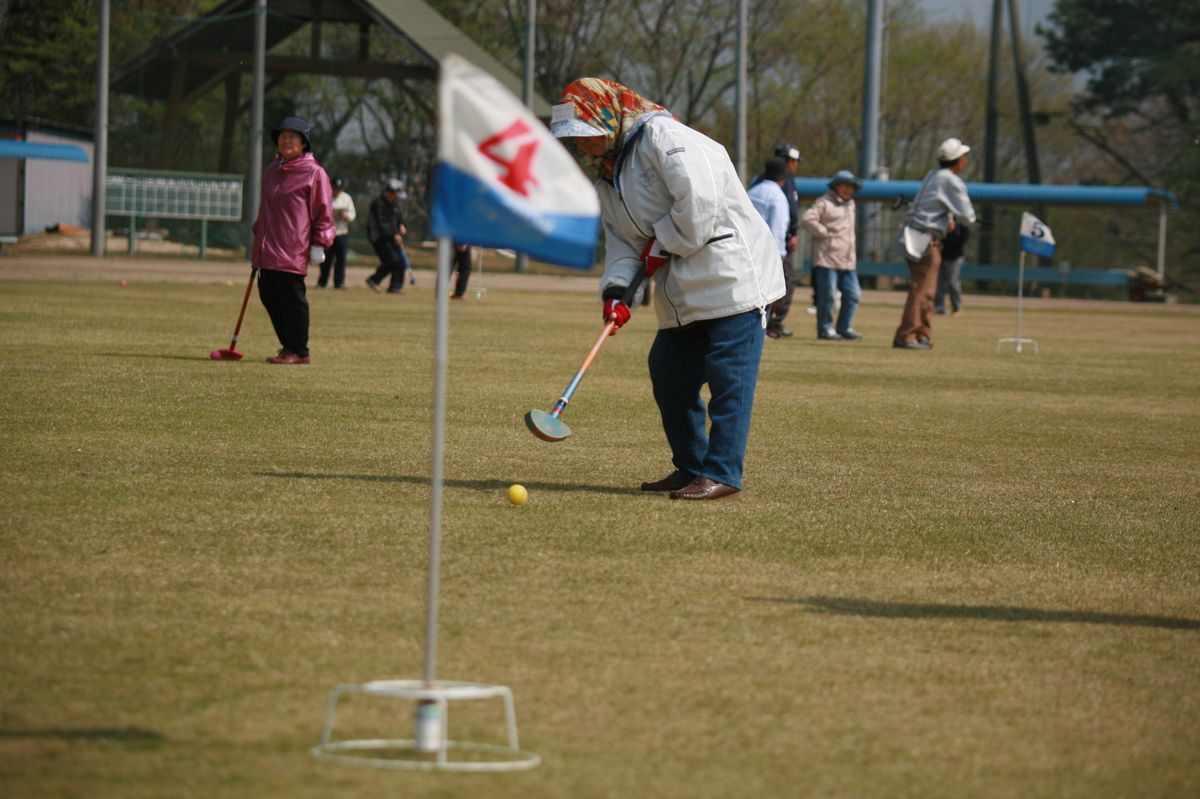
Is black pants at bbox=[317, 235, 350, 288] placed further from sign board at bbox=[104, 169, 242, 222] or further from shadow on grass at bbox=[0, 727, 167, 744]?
shadow on grass at bbox=[0, 727, 167, 744]

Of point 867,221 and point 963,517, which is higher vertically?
point 867,221

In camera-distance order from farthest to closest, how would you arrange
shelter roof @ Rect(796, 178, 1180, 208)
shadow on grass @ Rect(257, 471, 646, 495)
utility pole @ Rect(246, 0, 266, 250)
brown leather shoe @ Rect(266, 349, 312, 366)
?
shelter roof @ Rect(796, 178, 1180, 208), utility pole @ Rect(246, 0, 266, 250), brown leather shoe @ Rect(266, 349, 312, 366), shadow on grass @ Rect(257, 471, 646, 495)

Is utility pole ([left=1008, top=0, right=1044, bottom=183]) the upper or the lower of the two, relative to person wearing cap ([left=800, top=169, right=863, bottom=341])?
upper

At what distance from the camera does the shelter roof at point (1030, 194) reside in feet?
137

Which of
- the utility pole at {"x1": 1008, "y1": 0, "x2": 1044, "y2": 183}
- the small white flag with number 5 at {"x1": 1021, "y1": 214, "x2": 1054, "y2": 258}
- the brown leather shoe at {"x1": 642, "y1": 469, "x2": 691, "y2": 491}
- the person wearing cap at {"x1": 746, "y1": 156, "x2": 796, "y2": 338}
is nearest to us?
the brown leather shoe at {"x1": 642, "y1": 469, "x2": 691, "y2": 491}

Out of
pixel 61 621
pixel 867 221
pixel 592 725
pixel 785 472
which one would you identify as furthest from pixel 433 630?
pixel 867 221

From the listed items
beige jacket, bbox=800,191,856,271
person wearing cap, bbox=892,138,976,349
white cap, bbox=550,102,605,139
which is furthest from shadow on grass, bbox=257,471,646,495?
beige jacket, bbox=800,191,856,271

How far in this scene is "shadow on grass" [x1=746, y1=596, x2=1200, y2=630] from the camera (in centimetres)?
578

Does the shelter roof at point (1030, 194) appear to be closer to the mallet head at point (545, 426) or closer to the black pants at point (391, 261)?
the black pants at point (391, 261)

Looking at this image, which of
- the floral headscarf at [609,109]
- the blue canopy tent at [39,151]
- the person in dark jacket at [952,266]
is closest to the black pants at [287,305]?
the floral headscarf at [609,109]

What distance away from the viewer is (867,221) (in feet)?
150

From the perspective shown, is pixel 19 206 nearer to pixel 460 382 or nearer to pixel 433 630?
pixel 460 382

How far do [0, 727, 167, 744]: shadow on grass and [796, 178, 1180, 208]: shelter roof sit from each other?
3840cm

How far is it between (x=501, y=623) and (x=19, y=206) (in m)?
41.5
